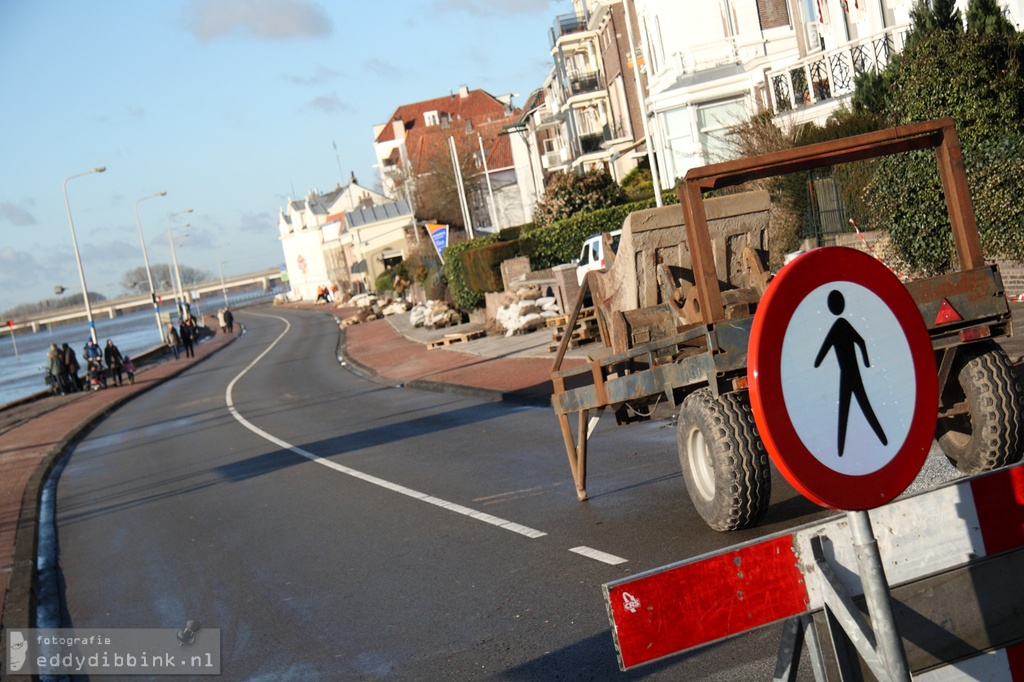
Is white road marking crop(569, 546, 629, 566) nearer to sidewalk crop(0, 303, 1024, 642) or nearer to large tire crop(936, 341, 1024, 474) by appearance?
large tire crop(936, 341, 1024, 474)

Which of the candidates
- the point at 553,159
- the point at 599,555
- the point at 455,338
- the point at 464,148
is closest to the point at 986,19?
the point at 599,555

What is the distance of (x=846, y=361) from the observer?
2.69 meters

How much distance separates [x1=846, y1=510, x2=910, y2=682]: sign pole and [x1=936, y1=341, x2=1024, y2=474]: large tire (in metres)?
4.27

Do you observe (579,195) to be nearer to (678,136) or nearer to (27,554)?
(678,136)

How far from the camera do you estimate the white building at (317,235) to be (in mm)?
133500

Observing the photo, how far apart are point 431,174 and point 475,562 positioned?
84420mm

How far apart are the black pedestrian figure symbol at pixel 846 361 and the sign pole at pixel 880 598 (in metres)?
0.22

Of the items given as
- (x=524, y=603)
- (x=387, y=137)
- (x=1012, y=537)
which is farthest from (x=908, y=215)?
(x=387, y=137)

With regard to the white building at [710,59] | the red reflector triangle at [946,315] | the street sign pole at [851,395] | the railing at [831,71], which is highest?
the white building at [710,59]

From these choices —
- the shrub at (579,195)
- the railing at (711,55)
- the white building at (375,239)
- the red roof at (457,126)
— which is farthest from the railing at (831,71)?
the white building at (375,239)

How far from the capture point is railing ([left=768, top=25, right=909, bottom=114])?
25531mm

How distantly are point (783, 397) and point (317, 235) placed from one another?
475ft

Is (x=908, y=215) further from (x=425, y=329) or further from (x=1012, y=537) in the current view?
(x=425, y=329)

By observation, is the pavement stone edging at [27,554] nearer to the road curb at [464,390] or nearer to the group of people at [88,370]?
the road curb at [464,390]
